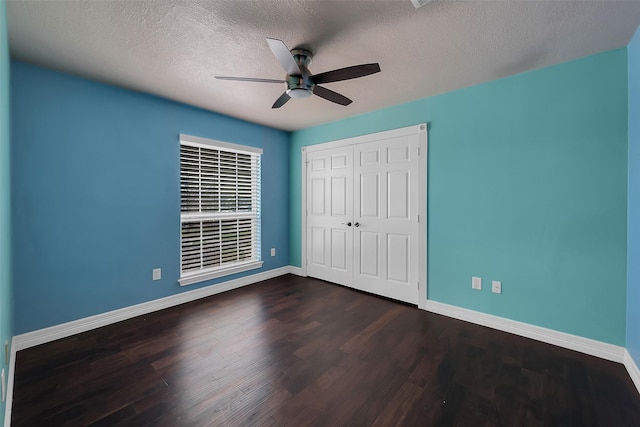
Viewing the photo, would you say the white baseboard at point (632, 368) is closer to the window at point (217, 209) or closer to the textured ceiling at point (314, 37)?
the textured ceiling at point (314, 37)

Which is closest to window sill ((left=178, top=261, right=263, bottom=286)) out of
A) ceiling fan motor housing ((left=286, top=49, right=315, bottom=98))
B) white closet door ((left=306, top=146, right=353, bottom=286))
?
white closet door ((left=306, top=146, right=353, bottom=286))

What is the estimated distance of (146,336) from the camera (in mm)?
2436

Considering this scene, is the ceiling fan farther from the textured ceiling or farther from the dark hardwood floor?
the dark hardwood floor

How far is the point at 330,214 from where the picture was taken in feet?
13.3

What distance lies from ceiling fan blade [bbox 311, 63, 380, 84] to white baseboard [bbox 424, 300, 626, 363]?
8.13ft

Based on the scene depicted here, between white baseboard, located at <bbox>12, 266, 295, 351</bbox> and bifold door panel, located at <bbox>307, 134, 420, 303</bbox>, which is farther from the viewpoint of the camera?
bifold door panel, located at <bbox>307, 134, 420, 303</bbox>

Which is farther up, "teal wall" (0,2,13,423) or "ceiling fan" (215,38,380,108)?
"ceiling fan" (215,38,380,108)

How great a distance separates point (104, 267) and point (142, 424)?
178cm

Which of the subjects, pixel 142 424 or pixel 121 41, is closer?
pixel 142 424

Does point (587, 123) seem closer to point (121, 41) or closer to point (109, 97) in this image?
point (121, 41)

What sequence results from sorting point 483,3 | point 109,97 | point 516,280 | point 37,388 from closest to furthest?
1. point 483,3
2. point 37,388
3. point 516,280
4. point 109,97

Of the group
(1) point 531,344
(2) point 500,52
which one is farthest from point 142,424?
(2) point 500,52

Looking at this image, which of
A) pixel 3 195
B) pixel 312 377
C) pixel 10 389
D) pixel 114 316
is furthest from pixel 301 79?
pixel 114 316

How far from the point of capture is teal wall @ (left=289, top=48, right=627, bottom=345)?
210 cm
